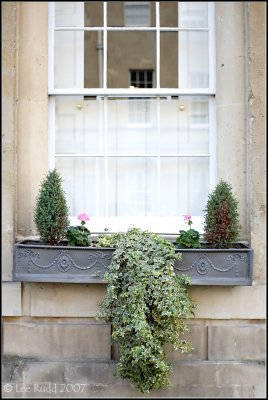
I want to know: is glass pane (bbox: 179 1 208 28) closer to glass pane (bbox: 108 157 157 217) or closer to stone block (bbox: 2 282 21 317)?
glass pane (bbox: 108 157 157 217)

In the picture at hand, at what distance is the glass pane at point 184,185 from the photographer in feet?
16.2

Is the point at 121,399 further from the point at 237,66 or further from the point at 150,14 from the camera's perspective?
the point at 150,14

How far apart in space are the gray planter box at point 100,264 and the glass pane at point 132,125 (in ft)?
3.98

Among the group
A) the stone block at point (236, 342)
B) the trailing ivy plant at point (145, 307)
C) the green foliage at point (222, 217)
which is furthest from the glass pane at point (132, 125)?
the stone block at point (236, 342)

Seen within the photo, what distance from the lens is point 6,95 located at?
4543 millimetres

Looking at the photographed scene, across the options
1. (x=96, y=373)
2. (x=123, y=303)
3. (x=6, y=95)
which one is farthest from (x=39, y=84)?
(x=96, y=373)

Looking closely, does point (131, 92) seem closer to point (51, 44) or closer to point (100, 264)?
point (51, 44)

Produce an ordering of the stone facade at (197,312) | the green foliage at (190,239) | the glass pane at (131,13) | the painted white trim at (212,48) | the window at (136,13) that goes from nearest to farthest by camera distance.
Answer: the green foliage at (190,239) < the stone facade at (197,312) < the painted white trim at (212,48) < the glass pane at (131,13) < the window at (136,13)

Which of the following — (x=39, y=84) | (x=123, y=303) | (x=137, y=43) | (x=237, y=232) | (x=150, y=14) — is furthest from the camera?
(x=137, y=43)

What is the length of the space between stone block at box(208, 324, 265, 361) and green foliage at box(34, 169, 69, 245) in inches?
64.1

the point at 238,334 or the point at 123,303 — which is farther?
the point at 238,334

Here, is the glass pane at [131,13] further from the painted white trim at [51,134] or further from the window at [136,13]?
the painted white trim at [51,134]

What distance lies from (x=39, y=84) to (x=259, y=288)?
2772 millimetres

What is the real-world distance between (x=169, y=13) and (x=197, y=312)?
3131 mm
